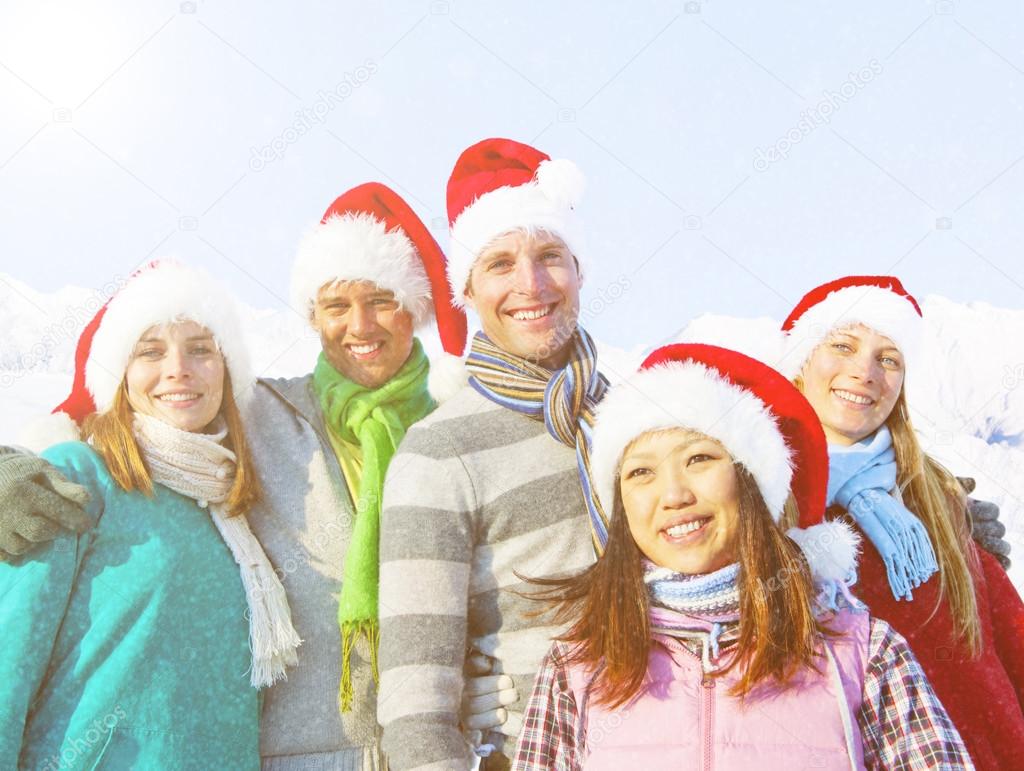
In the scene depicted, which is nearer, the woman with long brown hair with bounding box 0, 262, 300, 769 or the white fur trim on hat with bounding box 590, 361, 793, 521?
the white fur trim on hat with bounding box 590, 361, 793, 521

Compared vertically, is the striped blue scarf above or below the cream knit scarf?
above

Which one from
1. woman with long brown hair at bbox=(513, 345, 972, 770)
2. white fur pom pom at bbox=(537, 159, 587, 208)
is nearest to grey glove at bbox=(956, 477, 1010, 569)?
woman with long brown hair at bbox=(513, 345, 972, 770)

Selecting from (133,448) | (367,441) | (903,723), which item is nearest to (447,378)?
(367,441)

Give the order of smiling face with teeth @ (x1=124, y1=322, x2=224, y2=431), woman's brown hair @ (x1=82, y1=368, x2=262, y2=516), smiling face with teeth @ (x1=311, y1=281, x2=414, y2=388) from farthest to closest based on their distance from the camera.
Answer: smiling face with teeth @ (x1=311, y1=281, x2=414, y2=388), smiling face with teeth @ (x1=124, y1=322, x2=224, y2=431), woman's brown hair @ (x1=82, y1=368, x2=262, y2=516)

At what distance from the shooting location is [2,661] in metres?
2.14

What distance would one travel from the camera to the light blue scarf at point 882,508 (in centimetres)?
263

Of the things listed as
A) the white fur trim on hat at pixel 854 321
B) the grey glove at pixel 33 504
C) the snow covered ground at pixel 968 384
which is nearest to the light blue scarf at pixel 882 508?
the white fur trim on hat at pixel 854 321

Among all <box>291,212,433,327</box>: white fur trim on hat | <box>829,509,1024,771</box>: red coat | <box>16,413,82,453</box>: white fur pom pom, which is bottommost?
<box>829,509,1024,771</box>: red coat

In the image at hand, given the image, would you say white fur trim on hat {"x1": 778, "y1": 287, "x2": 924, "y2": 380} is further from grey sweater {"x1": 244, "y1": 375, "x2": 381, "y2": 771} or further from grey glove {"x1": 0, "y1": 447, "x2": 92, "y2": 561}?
grey glove {"x1": 0, "y1": 447, "x2": 92, "y2": 561}

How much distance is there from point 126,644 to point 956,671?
224cm

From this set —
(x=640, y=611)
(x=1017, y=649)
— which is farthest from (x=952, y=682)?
(x=640, y=611)

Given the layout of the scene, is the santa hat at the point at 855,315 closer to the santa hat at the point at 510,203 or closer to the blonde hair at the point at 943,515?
the blonde hair at the point at 943,515

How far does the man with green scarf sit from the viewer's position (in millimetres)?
2449

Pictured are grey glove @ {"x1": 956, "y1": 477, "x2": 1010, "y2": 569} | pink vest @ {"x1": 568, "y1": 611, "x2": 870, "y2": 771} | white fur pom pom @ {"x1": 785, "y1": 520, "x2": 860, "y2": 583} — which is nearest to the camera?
pink vest @ {"x1": 568, "y1": 611, "x2": 870, "y2": 771}
